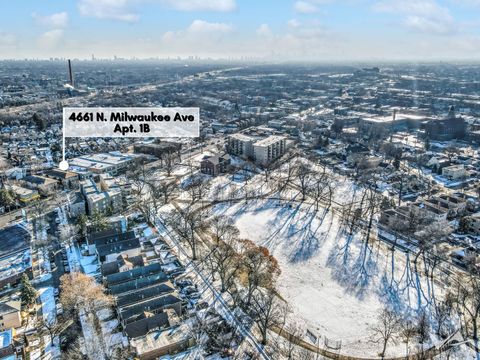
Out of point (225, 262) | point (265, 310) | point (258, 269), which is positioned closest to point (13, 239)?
point (225, 262)

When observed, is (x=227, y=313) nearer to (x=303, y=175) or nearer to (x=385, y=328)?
(x=385, y=328)

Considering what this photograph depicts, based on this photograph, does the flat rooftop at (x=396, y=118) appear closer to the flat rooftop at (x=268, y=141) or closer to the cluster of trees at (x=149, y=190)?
the flat rooftop at (x=268, y=141)

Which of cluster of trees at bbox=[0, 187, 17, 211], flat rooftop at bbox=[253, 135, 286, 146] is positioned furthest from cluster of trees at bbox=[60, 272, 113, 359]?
flat rooftop at bbox=[253, 135, 286, 146]

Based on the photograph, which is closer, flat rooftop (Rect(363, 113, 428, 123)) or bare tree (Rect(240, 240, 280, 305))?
bare tree (Rect(240, 240, 280, 305))

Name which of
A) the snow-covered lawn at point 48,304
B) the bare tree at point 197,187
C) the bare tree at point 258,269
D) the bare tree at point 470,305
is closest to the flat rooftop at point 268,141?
the bare tree at point 197,187

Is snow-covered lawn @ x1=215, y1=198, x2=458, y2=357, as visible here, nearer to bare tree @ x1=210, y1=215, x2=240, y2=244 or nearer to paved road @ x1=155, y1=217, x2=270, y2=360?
bare tree @ x1=210, y1=215, x2=240, y2=244
